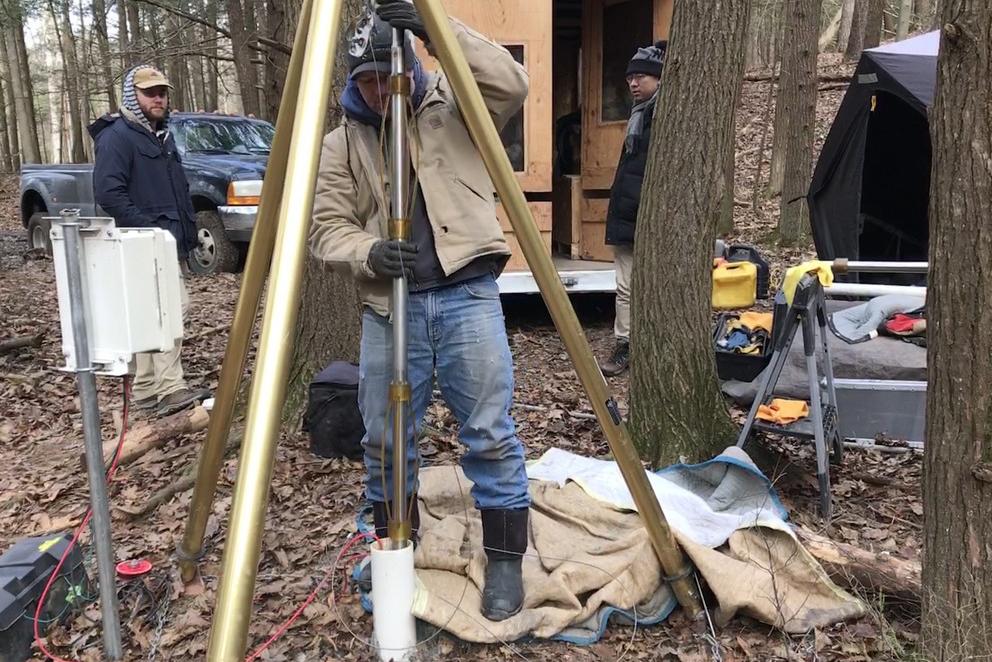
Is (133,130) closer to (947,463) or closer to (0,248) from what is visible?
(947,463)

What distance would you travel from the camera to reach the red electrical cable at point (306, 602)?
2.76 metres

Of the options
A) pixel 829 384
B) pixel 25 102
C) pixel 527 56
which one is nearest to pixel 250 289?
pixel 829 384

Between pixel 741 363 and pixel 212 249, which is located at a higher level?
pixel 212 249

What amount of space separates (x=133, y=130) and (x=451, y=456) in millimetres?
3083

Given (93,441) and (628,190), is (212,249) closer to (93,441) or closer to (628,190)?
Result: (628,190)

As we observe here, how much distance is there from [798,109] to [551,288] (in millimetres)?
10003

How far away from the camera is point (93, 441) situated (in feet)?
8.58

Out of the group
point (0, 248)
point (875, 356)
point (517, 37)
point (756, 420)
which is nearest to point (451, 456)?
point (756, 420)

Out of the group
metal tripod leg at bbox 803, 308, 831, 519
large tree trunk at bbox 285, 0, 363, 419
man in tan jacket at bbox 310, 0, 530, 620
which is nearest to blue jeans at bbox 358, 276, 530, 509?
man in tan jacket at bbox 310, 0, 530, 620

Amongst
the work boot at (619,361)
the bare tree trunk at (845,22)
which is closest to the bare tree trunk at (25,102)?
the work boot at (619,361)

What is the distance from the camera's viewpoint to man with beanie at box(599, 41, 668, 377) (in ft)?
19.1

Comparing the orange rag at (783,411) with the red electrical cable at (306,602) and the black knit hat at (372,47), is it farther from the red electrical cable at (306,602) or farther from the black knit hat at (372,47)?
the black knit hat at (372,47)

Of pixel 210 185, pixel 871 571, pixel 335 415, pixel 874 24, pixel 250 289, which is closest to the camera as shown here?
pixel 250 289

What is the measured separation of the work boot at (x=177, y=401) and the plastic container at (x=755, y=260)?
516cm
